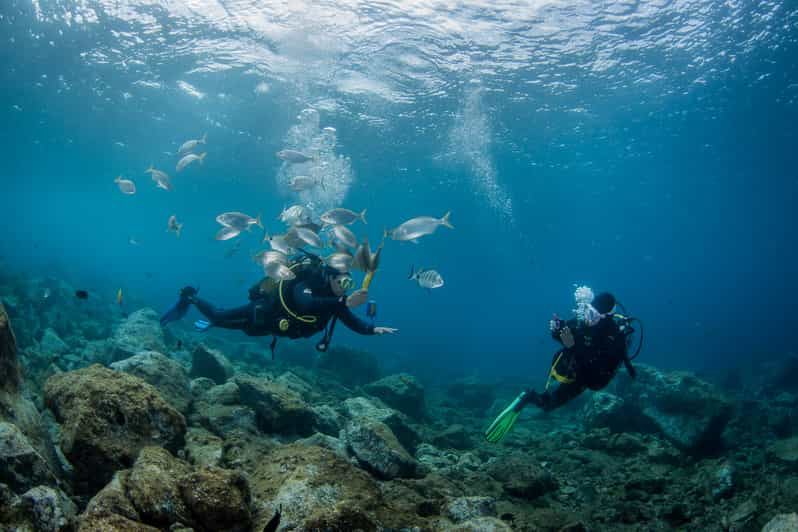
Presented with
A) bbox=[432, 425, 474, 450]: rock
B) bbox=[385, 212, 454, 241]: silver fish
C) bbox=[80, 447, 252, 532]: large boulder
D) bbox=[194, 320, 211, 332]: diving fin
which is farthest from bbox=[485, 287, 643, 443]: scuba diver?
bbox=[194, 320, 211, 332]: diving fin

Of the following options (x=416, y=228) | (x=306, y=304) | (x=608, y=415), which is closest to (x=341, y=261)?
(x=306, y=304)

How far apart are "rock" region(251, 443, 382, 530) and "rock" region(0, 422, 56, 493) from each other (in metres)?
1.49

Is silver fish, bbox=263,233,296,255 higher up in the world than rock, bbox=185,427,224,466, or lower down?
higher up

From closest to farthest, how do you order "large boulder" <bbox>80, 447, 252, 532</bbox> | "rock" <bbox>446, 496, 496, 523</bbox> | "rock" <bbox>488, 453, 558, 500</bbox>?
"large boulder" <bbox>80, 447, 252, 532</bbox>, "rock" <bbox>446, 496, 496, 523</bbox>, "rock" <bbox>488, 453, 558, 500</bbox>

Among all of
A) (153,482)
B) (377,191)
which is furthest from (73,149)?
(153,482)

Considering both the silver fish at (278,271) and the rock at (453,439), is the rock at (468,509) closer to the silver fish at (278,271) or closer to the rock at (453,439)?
the silver fish at (278,271)

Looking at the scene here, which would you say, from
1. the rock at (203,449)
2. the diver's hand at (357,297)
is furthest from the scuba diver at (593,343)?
the rock at (203,449)

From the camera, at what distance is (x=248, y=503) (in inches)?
119

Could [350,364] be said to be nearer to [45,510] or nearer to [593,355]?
[593,355]

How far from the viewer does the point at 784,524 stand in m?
3.60

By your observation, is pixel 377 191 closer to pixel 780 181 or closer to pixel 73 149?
pixel 73 149

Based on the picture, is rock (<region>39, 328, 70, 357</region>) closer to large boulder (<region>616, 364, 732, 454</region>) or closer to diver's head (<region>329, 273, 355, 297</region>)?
diver's head (<region>329, 273, 355, 297</region>)

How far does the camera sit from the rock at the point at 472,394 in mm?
18500

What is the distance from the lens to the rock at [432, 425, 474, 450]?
31.5 ft
